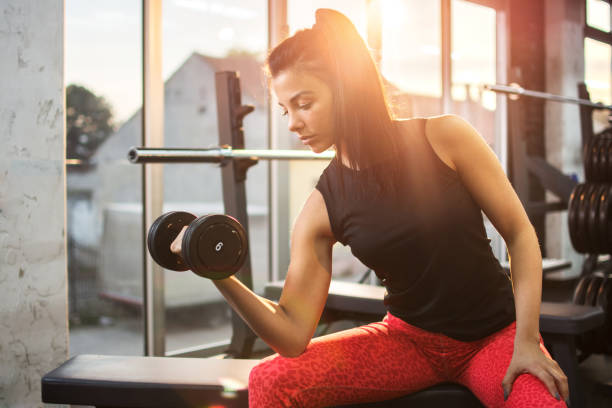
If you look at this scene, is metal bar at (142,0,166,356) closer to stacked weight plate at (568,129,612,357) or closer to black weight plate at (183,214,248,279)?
black weight plate at (183,214,248,279)

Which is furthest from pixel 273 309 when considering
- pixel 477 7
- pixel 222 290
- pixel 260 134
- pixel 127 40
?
pixel 477 7

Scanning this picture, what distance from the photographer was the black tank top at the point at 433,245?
1.12 metres

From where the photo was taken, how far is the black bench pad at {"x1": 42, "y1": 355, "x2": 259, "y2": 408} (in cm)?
130

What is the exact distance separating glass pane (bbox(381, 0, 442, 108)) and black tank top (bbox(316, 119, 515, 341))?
2.88 meters

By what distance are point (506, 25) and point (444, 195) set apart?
4598 mm

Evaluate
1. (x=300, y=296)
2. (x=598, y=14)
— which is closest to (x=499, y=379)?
(x=300, y=296)

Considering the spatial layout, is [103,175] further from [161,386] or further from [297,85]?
[297,85]

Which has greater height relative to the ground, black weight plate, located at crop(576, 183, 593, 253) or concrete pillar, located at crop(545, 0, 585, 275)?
concrete pillar, located at crop(545, 0, 585, 275)

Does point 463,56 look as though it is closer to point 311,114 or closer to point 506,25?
point 506,25

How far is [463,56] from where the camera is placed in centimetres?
480

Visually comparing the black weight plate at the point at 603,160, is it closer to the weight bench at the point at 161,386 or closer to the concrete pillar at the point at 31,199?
the weight bench at the point at 161,386

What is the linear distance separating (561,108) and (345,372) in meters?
4.93

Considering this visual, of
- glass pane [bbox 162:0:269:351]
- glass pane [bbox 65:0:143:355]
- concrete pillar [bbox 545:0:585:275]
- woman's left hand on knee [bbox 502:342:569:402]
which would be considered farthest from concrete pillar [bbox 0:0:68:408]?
concrete pillar [bbox 545:0:585:275]

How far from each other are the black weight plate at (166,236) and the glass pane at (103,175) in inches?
48.9
